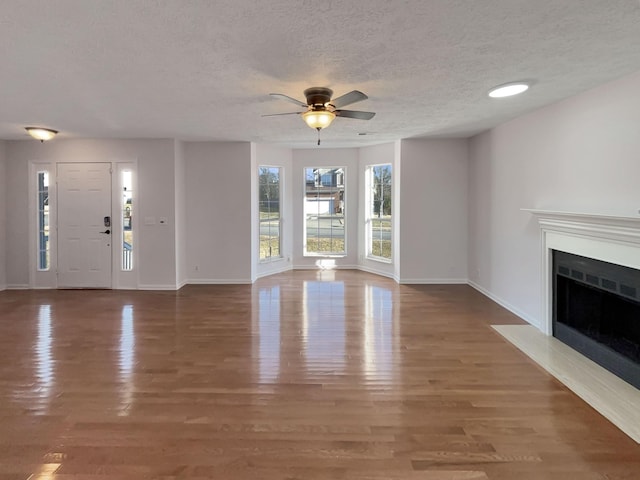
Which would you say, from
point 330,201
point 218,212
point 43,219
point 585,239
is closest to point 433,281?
point 330,201

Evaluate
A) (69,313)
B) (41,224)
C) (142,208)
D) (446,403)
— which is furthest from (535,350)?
(41,224)

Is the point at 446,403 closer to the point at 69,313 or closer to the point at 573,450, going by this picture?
the point at 573,450

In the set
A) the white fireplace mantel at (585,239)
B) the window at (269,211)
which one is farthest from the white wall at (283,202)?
the white fireplace mantel at (585,239)

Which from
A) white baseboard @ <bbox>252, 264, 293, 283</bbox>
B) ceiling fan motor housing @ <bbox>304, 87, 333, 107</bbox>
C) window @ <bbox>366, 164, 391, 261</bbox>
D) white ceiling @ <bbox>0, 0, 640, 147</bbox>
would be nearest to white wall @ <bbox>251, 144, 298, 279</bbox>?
white baseboard @ <bbox>252, 264, 293, 283</bbox>

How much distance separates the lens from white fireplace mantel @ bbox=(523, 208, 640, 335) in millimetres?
2682

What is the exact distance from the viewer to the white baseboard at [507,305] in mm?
4165

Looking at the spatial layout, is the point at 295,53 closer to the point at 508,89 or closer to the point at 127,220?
the point at 508,89

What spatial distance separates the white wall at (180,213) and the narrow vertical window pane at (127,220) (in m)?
0.74

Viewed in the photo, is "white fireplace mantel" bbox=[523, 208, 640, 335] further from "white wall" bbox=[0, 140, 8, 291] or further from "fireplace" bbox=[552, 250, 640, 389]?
"white wall" bbox=[0, 140, 8, 291]

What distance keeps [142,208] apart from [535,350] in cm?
571

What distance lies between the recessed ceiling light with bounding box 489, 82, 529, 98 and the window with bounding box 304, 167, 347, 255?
4.42 metres

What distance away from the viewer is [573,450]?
6.56 ft

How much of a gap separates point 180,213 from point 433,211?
426 centimetres

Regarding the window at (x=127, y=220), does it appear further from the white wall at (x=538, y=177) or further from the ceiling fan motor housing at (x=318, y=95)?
the white wall at (x=538, y=177)
